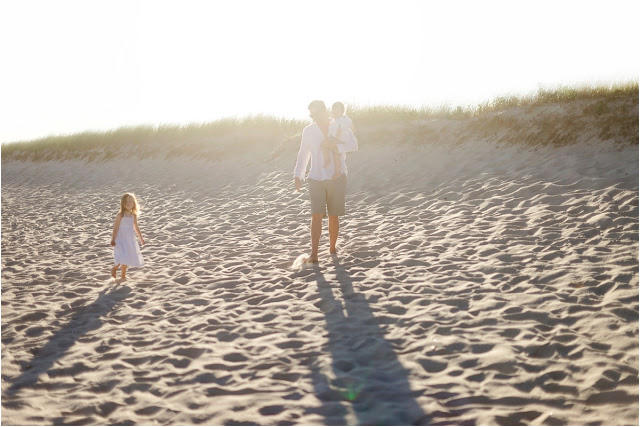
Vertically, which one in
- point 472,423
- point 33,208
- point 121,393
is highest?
point 33,208

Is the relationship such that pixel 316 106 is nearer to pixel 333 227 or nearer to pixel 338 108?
pixel 333 227

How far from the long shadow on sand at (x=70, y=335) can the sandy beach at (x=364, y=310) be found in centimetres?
3

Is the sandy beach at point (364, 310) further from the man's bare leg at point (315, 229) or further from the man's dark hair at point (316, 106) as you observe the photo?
the man's dark hair at point (316, 106)

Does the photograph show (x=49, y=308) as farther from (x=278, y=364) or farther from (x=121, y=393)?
(x=278, y=364)

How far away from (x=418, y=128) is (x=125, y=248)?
10562 mm

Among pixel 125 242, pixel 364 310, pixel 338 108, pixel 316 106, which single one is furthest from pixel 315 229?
pixel 125 242

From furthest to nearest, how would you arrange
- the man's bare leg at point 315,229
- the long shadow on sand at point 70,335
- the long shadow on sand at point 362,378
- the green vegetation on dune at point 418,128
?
the green vegetation on dune at point 418,128
the man's bare leg at point 315,229
the long shadow on sand at point 70,335
the long shadow on sand at point 362,378

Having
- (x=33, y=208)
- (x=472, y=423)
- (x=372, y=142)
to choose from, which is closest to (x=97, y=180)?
(x=33, y=208)

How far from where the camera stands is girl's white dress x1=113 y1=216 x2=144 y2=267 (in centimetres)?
776

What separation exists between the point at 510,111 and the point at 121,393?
43.2ft

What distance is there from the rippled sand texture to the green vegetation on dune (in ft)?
3.85

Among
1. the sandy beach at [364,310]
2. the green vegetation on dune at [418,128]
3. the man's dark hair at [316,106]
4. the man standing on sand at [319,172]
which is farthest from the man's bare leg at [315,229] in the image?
the green vegetation on dune at [418,128]

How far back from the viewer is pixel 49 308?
6527mm

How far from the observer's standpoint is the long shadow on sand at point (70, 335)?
15.5 feet
